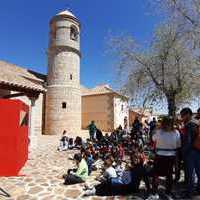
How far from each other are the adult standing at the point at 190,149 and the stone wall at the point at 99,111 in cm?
3197

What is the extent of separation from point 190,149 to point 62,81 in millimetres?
25555

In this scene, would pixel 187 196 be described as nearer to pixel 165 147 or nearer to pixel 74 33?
pixel 165 147

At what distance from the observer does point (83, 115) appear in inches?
1592

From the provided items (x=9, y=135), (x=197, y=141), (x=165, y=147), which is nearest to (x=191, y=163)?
(x=197, y=141)

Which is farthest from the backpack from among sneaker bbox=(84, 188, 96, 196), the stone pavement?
sneaker bbox=(84, 188, 96, 196)

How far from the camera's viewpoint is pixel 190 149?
19.6ft

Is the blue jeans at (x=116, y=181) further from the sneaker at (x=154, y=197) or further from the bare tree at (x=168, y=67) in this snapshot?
the bare tree at (x=168, y=67)

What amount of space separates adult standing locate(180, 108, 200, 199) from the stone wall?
31974mm

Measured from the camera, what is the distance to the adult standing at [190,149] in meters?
5.89

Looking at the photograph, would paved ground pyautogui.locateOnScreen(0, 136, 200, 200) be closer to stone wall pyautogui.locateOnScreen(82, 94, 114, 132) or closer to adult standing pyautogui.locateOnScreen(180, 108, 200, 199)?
adult standing pyautogui.locateOnScreen(180, 108, 200, 199)

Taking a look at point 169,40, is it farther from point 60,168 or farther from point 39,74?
point 39,74

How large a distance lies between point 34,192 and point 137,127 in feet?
27.1

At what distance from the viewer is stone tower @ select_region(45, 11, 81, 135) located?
99.9ft

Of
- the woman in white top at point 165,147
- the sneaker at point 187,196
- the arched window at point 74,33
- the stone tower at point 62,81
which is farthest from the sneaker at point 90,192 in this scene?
the arched window at point 74,33
